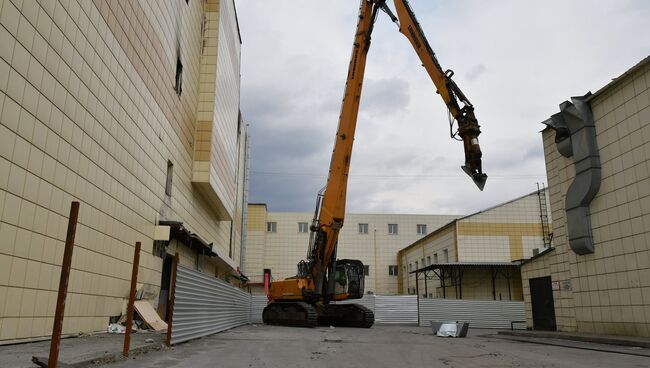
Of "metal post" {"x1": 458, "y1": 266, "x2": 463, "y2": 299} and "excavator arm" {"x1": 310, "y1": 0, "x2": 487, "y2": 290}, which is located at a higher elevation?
"excavator arm" {"x1": 310, "y1": 0, "x2": 487, "y2": 290}

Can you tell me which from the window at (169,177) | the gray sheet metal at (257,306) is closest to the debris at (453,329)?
the window at (169,177)

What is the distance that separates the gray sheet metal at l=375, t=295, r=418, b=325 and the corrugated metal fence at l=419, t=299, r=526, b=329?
2.26m

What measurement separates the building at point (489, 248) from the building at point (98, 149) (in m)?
18.8

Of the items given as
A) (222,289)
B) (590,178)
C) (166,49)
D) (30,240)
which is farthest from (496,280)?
(30,240)

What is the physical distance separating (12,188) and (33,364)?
3352mm

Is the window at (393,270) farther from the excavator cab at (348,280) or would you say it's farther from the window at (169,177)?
the window at (169,177)

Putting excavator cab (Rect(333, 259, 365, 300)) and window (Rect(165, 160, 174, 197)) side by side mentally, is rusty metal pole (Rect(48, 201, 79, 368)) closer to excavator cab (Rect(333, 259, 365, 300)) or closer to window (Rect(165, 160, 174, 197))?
window (Rect(165, 160, 174, 197))

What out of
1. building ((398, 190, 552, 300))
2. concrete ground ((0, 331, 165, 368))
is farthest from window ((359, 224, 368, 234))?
concrete ground ((0, 331, 165, 368))

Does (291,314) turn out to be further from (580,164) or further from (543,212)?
(543,212)

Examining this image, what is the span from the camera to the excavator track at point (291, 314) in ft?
64.0

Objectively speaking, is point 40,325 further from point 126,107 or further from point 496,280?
point 496,280

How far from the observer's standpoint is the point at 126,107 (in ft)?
Result: 44.9

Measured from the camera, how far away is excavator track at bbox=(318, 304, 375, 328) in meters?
21.2

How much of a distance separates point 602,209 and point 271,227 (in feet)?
129
